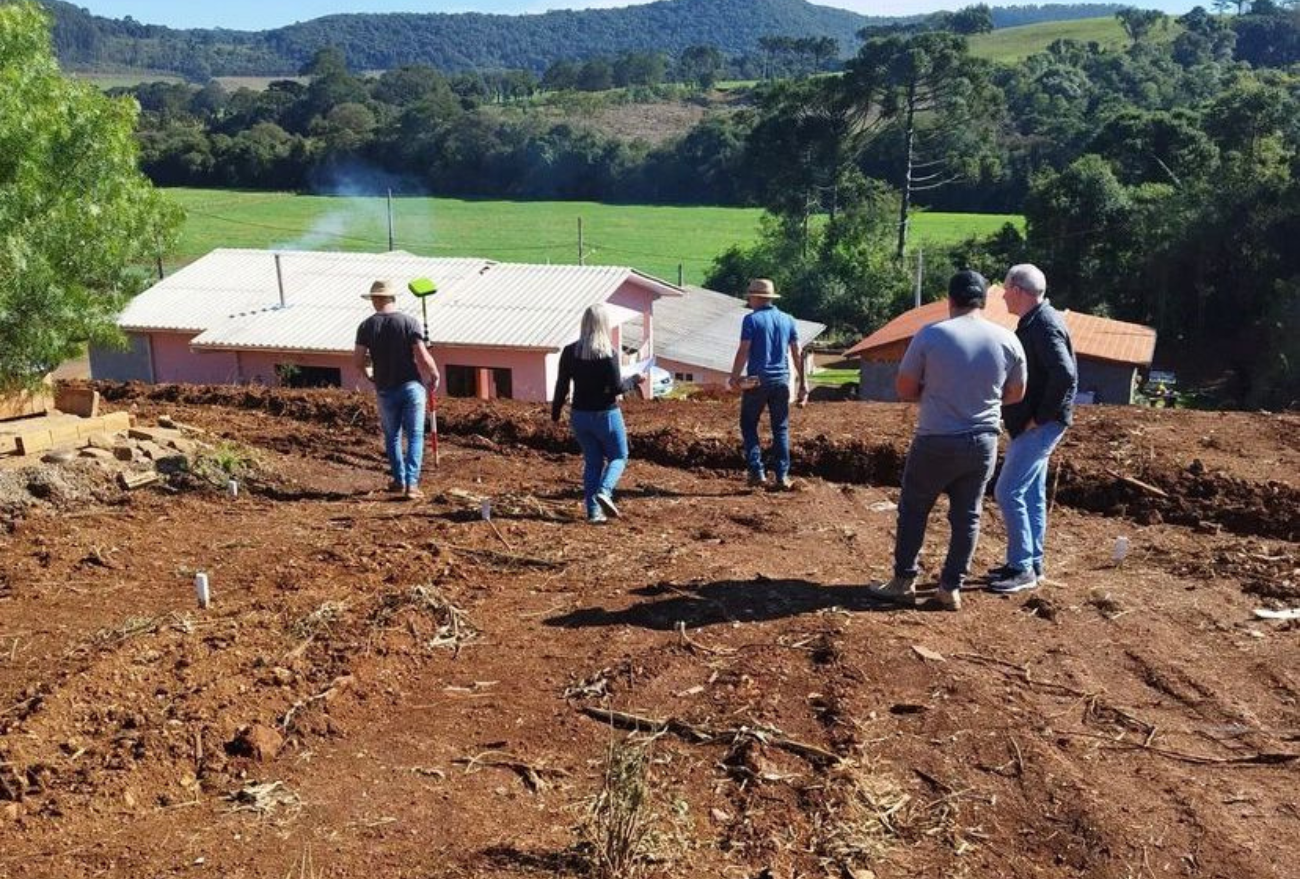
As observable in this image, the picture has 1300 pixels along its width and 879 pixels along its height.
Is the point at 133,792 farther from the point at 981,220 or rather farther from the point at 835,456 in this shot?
the point at 981,220

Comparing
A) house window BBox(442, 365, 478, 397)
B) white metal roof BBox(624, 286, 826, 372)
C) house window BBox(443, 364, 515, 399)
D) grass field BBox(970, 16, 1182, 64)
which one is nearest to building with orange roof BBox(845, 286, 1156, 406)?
house window BBox(443, 364, 515, 399)

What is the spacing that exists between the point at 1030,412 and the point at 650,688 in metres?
2.71

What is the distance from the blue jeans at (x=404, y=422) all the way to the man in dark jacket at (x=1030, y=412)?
4.41 metres

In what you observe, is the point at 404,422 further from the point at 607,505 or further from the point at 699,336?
the point at 699,336

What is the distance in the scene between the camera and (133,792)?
4.43 meters

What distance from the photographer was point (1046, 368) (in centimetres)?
651

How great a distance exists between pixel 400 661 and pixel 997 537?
416 cm

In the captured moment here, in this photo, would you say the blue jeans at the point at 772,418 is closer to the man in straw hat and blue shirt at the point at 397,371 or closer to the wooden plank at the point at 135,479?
the man in straw hat and blue shirt at the point at 397,371

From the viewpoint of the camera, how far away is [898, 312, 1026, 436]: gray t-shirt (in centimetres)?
598

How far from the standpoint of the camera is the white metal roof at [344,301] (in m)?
30.4

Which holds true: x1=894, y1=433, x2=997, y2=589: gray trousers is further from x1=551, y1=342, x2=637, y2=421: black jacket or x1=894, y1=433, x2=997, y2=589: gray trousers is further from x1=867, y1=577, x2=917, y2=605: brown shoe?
x1=551, y1=342, x2=637, y2=421: black jacket

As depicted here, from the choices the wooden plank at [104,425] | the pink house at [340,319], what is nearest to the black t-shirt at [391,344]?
the wooden plank at [104,425]

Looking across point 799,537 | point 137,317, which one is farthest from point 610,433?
point 137,317

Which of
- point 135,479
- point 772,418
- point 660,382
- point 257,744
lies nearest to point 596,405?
point 772,418
